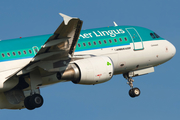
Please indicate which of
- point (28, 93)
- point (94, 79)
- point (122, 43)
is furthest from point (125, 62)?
point (28, 93)

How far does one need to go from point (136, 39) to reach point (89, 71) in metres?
6.29

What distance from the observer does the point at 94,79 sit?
25.1m

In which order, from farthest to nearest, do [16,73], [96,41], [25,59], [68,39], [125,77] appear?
[125,77], [96,41], [25,59], [16,73], [68,39]

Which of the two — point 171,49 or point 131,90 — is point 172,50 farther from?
point 131,90

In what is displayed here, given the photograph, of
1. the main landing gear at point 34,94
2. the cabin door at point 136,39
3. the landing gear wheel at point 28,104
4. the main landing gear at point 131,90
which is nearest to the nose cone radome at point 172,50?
the cabin door at point 136,39

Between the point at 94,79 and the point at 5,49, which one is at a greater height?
the point at 5,49

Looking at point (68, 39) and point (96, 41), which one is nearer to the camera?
point (68, 39)

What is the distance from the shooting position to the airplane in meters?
23.2

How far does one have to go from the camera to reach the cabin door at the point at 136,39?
2958 centimetres

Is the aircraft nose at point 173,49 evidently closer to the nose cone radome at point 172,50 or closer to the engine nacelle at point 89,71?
the nose cone radome at point 172,50

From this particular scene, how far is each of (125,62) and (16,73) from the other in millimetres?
8309

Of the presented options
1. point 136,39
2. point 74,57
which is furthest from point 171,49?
point 74,57

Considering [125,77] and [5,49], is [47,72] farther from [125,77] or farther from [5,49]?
[125,77]

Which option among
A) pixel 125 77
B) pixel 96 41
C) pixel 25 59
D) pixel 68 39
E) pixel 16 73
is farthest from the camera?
pixel 125 77
